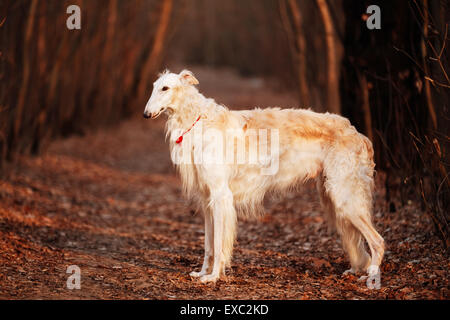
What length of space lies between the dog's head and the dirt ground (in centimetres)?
159

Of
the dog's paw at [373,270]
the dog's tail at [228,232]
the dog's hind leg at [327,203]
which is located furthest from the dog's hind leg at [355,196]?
the dog's tail at [228,232]

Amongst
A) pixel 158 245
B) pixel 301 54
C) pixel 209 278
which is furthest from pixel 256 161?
pixel 301 54

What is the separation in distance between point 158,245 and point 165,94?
7.77ft

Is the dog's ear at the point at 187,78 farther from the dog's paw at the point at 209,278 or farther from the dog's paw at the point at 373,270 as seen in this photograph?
the dog's paw at the point at 373,270

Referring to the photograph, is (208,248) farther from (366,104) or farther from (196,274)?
(366,104)

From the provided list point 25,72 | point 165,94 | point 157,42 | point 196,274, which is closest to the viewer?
point 165,94

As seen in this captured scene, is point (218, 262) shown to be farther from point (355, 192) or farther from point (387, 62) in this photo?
point (387, 62)

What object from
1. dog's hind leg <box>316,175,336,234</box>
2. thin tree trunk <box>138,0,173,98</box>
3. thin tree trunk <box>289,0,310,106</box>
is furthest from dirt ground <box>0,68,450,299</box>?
thin tree trunk <box>138,0,173,98</box>

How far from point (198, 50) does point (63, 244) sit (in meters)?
33.0

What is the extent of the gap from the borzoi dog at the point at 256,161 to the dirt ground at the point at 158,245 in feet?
1.27

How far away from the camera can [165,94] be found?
16.6ft

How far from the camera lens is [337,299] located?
4.66 m

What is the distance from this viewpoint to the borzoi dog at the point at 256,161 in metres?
5.16

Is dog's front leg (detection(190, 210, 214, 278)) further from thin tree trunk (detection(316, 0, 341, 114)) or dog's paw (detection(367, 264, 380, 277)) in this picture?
thin tree trunk (detection(316, 0, 341, 114))
